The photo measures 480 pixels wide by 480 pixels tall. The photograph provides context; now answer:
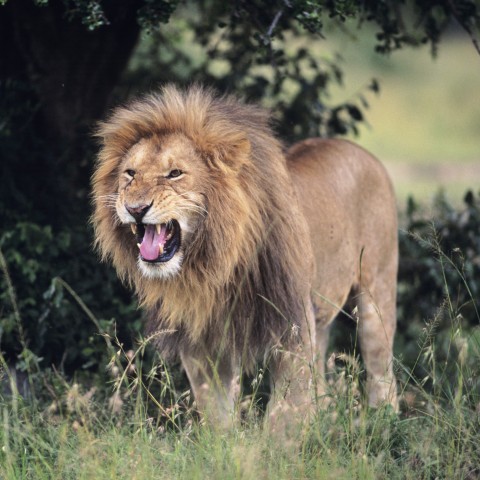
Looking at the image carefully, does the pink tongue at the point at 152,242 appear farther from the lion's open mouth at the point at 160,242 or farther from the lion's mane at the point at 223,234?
the lion's mane at the point at 223,234

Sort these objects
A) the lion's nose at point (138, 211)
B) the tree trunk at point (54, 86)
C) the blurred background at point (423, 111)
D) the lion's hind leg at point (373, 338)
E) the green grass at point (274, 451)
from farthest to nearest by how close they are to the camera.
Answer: the blurred background at point (423, 111) → the tree trunk at point (54, 86) → the lion's hind leg at point (373, 338) → the lion's nose at point (138, 211) → the green grass at point (274, 451)

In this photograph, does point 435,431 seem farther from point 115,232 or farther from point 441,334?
point 441,334

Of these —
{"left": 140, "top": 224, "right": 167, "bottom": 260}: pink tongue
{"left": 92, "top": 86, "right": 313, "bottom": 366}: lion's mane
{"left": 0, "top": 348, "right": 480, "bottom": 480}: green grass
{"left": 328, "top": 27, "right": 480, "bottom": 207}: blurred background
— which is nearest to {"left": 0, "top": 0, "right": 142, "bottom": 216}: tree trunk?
{"left": 92, "top": 86, "right": 313, "bottom": 366}: lion's mane

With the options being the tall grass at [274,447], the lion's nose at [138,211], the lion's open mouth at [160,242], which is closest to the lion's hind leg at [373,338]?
the tall grass at [274,447]

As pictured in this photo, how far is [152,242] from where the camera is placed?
14.0ft

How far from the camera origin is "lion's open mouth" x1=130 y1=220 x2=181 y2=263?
13.9ft

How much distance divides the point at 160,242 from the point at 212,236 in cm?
20

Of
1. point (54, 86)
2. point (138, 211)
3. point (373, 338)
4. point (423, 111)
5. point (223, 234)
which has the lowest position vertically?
point (423, 111)

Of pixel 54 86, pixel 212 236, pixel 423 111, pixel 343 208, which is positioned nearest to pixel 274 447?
pixel 212 236

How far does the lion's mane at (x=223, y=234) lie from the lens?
4320 millimetres

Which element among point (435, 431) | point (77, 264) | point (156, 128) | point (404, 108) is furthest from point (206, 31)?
point (404, 108)

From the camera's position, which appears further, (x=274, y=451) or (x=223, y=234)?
(x=223, y=234)

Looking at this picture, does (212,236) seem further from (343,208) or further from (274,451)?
(343,208)

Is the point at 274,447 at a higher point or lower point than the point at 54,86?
lower
